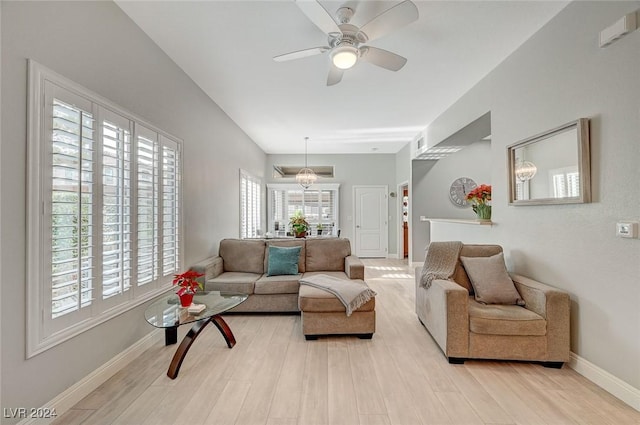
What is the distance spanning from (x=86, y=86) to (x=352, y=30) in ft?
6.48

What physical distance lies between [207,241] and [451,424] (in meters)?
3.47

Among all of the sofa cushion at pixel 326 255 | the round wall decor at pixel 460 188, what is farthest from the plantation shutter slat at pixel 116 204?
the round wall decor at pixel 460 188

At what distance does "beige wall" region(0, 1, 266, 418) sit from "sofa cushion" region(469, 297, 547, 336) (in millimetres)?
2920

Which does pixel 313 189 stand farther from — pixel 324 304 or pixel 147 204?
pixel 147 204

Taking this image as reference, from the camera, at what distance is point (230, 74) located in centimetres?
346

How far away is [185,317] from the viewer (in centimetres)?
231

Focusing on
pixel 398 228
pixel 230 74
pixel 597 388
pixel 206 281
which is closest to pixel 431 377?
pixel 597 388

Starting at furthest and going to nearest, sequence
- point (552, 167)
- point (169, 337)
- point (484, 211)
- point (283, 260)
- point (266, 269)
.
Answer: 1. point (266, 269)
2. point (283, 260)
3. point (484, 211)
4. point (169, 337)
5. point (552, 167)

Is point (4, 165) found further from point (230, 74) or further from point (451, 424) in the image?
point (451, 424)

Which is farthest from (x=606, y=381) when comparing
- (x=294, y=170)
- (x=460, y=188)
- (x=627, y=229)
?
(x=294, y=170)

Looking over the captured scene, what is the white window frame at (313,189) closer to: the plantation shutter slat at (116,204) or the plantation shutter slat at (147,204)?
the plantation shutter slat at (147,204)

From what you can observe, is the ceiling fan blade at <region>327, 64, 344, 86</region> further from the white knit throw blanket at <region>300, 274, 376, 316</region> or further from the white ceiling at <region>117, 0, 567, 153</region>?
the white knit throw blanket at <region>300, 274, 376, 316</region>

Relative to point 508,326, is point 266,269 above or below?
above

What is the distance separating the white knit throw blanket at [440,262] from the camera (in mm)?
2940
